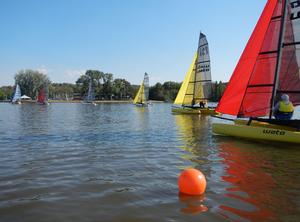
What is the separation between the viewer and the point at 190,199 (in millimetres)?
6695

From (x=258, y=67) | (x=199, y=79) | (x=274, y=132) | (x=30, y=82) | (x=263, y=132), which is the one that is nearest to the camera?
(x=274, y=132)

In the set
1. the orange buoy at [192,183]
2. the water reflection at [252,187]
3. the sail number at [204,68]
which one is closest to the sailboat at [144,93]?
the sail number at [204,68]

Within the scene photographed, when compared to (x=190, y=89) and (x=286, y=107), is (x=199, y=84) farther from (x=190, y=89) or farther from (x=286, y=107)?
(x=286, y=107)

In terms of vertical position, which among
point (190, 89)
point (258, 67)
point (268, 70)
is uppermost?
point (258, 67)

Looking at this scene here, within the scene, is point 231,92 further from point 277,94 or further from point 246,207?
point 246,207

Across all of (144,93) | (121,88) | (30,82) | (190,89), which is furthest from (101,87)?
(190,89)

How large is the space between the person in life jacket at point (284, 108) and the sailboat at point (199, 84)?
18.6m

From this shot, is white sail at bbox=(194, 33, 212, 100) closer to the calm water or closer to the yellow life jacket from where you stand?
the yellow life jacket

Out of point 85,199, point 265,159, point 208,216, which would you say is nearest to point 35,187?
point 85,199

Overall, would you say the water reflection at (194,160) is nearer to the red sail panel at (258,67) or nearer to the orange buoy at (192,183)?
the orange buoy at (192,183)

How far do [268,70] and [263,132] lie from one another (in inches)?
114

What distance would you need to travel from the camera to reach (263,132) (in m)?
14.3

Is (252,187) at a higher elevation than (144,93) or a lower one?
lower

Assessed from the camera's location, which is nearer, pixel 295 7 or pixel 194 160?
pixel 194 160
